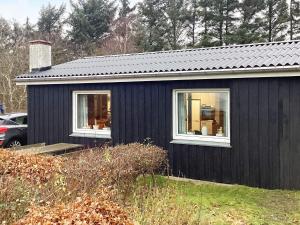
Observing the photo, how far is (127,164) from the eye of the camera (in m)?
6.47

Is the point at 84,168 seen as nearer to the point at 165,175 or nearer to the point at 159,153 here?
the point at 159,153

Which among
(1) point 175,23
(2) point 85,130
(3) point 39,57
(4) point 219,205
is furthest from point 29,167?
(1) point 175,23

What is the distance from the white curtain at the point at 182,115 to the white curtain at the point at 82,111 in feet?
12.4

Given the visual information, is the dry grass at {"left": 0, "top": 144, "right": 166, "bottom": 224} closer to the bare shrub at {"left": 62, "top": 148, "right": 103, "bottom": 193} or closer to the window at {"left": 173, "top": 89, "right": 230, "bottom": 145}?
the bare shrub at {"left": 62, "top": 148, "right": 103, "bottom": 193}

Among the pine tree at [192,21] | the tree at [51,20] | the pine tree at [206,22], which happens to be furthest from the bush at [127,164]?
the tree at [51,20]

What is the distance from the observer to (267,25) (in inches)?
1232

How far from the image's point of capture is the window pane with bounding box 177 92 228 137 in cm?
1007

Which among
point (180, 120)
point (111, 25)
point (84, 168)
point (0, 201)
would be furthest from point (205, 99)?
point (111, 25)

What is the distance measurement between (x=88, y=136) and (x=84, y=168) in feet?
22.9

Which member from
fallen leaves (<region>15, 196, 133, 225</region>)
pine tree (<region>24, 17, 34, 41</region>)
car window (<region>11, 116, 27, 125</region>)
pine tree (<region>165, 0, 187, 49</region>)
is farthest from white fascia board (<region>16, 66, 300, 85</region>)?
pine tree (<region>24, 17, 34, 41</region>)

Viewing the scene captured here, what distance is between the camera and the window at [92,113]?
1232cm

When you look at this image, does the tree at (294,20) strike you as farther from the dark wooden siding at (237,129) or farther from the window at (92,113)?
the dark wooden siding at (237,129)

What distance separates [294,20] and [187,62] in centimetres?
2401

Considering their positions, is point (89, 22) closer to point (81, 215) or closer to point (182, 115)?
point (182, 115)
